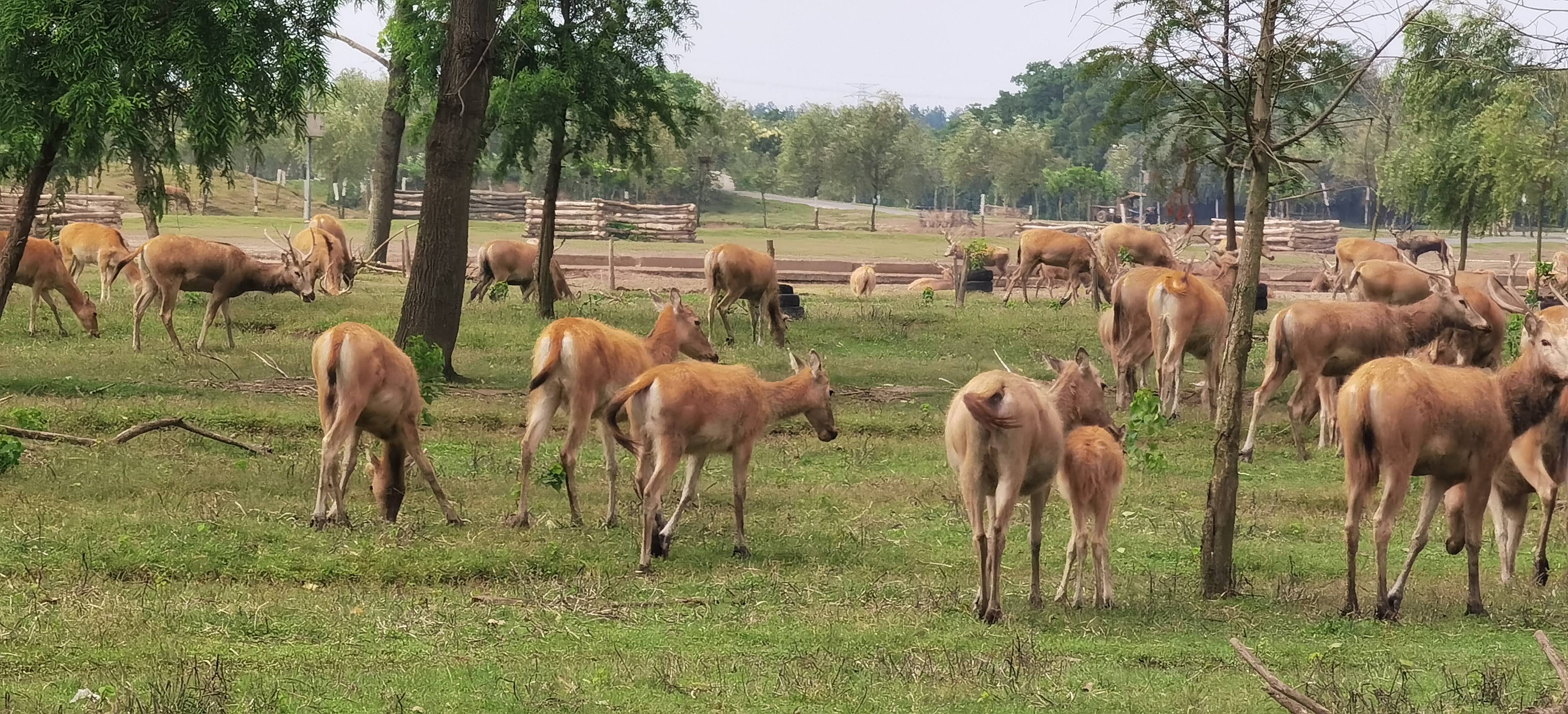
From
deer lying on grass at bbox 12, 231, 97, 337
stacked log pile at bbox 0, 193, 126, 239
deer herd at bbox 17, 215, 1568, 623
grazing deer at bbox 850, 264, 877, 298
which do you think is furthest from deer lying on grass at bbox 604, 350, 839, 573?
stacked log pile at bbox 0, 193, 126, 239

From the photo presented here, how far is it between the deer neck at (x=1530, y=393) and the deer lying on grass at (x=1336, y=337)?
5508mm

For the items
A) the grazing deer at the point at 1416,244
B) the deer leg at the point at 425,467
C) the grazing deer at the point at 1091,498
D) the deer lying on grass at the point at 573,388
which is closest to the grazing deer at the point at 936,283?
the grazing deer at the point at 1416,244

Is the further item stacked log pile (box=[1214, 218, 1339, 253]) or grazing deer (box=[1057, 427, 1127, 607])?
stacked log pile (box=[1214, 218, 1339, 253])

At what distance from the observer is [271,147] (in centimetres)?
8738

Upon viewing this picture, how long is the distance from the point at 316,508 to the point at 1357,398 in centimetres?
689

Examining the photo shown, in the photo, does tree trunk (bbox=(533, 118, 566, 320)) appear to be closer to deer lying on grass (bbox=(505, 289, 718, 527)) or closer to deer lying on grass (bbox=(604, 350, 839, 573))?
deer lying on grass (bbox=(505, 289, 718, 527))

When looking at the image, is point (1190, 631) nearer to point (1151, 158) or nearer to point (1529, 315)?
point (1529, 315)

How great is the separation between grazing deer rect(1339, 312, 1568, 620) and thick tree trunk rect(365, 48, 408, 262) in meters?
20.8

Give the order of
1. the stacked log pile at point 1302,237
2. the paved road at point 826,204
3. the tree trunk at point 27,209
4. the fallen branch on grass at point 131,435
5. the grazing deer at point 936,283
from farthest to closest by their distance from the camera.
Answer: the paved road at point 826,204
the stacked log pile at point 1302,237
the grazing deer at point 936,283
the tree trunk at point 27,209
the fallen branch on grass at point 131,435

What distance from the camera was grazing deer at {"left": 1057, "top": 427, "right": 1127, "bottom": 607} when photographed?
10352 millimetres

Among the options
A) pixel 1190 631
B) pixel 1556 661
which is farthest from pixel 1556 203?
pixel 1556 661

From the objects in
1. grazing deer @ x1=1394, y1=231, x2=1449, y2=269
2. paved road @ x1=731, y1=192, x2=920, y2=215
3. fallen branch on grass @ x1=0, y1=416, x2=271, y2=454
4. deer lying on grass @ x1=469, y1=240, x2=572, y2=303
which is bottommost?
fallen branch on grass @ x1=0, y1=416, x2=271, y2=454

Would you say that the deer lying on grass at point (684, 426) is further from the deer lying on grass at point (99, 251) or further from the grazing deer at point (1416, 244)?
the grazing deer at point (1416, 244)

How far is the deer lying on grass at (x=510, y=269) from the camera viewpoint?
28.9m
